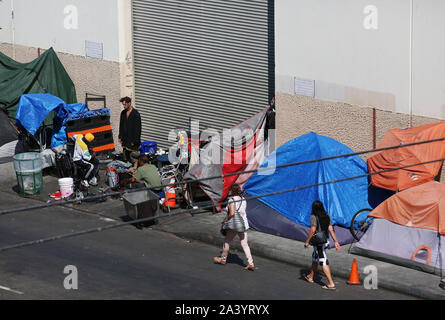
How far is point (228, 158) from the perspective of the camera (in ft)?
58.4

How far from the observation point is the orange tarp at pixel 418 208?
1435cm

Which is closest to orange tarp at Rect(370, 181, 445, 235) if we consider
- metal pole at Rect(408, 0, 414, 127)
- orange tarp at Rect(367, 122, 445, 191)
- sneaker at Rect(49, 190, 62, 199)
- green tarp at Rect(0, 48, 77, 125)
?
orange tarp at Rect(367, 122, 445, 191)

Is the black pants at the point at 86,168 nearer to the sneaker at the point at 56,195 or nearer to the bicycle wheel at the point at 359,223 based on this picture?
the sneaker at the point at 56,195

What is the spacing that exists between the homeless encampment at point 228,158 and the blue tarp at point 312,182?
27.1 inches

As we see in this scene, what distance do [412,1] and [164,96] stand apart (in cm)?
781

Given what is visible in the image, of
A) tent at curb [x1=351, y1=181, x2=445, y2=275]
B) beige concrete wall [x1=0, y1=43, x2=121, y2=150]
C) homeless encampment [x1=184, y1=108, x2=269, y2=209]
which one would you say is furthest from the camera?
beige concrete wall [x1=0, y1=43, x2=121, y2=150]

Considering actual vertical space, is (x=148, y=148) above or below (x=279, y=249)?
above

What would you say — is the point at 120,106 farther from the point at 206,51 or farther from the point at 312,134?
the point at 312,134

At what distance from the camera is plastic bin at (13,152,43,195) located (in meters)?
19.2

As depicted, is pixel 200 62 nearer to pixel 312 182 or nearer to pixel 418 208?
pixel 312 182

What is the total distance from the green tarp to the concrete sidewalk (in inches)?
156

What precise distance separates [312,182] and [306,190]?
0.63 feet

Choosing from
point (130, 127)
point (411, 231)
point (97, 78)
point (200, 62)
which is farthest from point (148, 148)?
point (411, 231)

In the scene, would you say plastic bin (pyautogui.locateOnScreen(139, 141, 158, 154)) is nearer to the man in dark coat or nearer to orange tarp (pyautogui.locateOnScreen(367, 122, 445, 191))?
the man in dark coat
